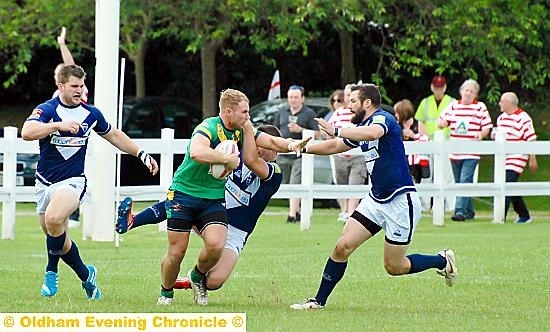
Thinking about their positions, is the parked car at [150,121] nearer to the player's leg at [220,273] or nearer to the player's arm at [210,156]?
the player's leg at [220,273]

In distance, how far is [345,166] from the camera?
20297 mm

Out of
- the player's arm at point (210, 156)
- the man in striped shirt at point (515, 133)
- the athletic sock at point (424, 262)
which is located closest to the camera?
the player's arm at point (210, 156)

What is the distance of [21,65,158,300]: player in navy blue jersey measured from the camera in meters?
10.8

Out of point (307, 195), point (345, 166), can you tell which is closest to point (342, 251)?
point (307, 195)

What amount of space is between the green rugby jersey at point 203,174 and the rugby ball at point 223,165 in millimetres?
125

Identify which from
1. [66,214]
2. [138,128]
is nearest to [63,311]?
[66,214]

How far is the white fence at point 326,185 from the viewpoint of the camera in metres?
17.2

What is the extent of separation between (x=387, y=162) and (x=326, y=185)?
8.86 metres

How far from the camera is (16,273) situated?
1291cm

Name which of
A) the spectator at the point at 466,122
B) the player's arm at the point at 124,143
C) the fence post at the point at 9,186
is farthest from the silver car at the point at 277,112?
the player's arm at the point at 124,143

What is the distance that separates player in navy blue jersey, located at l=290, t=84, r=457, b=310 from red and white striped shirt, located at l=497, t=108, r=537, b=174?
1090cm

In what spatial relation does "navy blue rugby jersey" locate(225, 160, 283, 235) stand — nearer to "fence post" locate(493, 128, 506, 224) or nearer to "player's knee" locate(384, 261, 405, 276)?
"player's knee" locate(384, 261, 405, 276)

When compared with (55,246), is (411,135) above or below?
above

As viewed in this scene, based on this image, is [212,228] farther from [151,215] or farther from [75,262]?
[75,262]
